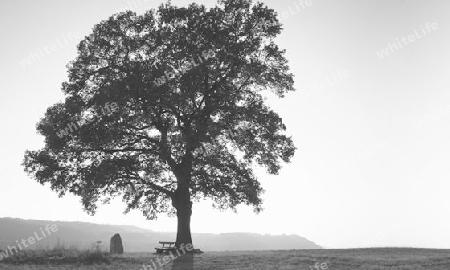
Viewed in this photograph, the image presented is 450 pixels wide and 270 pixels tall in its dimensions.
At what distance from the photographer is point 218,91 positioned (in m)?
26.4

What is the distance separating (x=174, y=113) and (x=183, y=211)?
6.44 metres

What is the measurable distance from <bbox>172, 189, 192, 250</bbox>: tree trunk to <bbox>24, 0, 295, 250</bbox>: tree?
0.07m

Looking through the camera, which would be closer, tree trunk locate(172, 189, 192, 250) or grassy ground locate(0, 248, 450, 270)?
grassy ground locate(0, 248, 450, 270)

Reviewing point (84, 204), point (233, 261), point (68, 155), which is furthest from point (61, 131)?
point (233, 261)

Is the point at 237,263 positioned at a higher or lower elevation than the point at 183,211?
lower

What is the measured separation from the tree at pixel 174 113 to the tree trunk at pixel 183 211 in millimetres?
68

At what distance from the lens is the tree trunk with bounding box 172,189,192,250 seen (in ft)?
87.1

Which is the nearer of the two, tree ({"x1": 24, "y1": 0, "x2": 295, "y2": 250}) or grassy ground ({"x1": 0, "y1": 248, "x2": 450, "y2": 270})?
grassy ground ({"x1": 0, "y1": 248, "x2": 450, "y2": 270})

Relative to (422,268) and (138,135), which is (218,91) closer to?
(138,135)

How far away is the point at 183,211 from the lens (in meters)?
26.8

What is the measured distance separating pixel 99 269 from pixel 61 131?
11.0 m

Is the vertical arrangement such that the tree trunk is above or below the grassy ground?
above

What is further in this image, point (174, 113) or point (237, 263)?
point (174, 113)

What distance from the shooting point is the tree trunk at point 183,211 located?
87.1 ft
